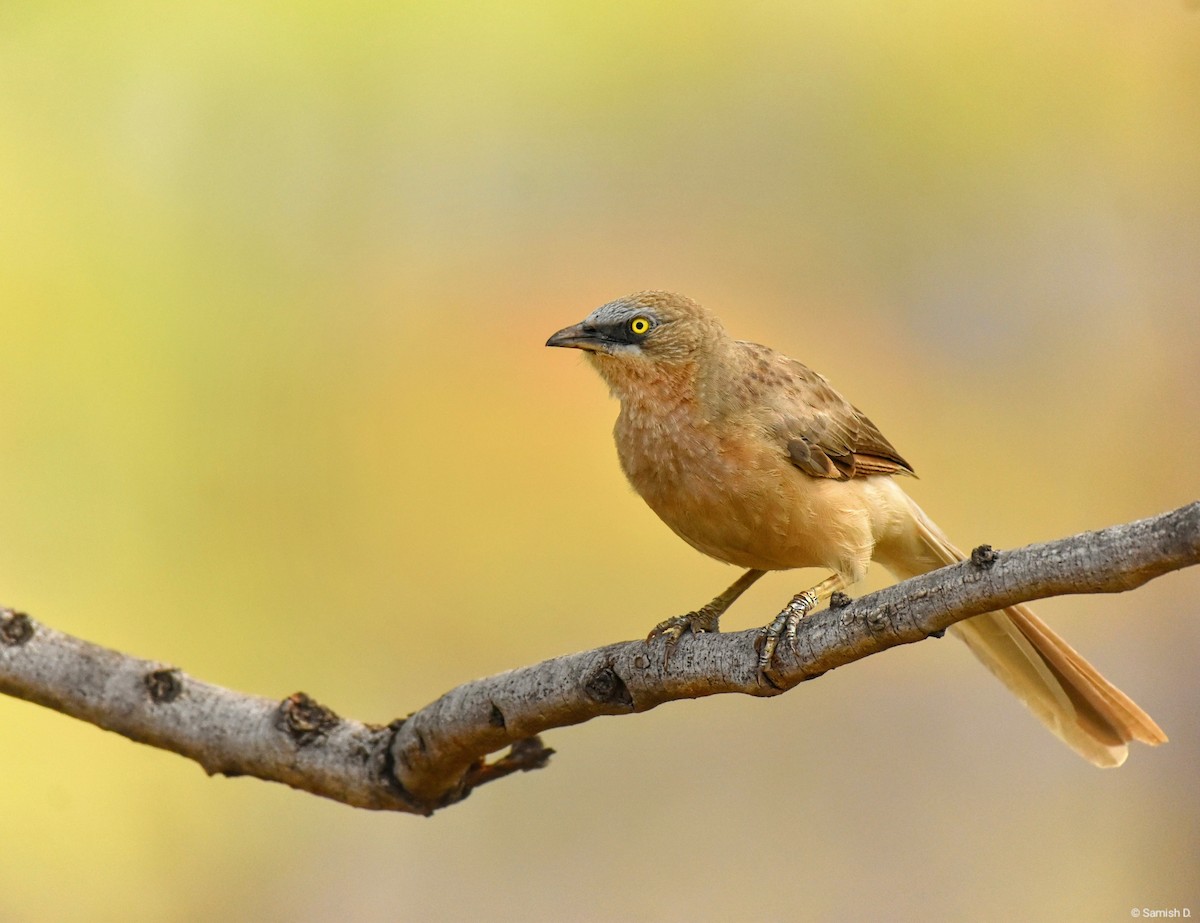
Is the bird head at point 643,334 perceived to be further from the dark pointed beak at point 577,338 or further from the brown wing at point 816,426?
the brown wing at point 816,426

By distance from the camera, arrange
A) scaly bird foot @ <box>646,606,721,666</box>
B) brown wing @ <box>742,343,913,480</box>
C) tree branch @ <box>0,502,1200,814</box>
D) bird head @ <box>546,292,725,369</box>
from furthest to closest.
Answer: bird head @ <box>546,292,725,369</box>, brown wing @ <box>742,343,913,480</box>, scaly bird foot @ <box>646,606,721,666</box>, tree branch @ <box>0,502,1200,814</box>

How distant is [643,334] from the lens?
3531mm

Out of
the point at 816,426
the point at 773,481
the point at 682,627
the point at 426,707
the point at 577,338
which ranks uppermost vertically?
the point at 577,338

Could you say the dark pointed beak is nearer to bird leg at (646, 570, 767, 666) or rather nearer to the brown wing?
the brown wing

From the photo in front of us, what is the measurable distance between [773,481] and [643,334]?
0.66m

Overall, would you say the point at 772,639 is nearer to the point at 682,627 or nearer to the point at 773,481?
the point at 682,627

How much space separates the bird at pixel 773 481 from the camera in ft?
10.4

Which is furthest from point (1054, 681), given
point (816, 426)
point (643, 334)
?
point (643, 334)

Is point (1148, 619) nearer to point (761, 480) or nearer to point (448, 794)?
point (761, 480)

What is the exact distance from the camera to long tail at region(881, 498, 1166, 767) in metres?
3.14

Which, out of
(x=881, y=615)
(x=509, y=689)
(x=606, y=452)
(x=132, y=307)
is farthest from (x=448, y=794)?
(x=132, y=307)

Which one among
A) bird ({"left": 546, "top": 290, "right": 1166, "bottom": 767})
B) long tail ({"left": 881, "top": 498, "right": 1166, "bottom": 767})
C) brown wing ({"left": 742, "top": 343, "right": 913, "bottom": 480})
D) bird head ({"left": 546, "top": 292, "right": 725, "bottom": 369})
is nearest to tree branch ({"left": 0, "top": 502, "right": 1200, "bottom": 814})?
bird ({"left": 546, "top": 290, "right": 1166, "bottom": 767})

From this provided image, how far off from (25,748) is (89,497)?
129 centimetres

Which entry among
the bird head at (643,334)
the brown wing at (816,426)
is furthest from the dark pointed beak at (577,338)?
the brown wing at (816,426)
